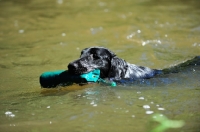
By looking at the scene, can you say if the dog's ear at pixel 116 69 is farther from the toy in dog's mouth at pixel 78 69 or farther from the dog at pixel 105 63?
the toy in dog's mouth at pixel 78 69

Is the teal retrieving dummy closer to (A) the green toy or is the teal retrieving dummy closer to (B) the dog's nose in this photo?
(A) the green toy

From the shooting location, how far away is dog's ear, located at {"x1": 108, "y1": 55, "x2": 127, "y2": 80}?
6703 mm

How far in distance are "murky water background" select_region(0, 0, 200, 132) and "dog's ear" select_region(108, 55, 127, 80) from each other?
364 mm

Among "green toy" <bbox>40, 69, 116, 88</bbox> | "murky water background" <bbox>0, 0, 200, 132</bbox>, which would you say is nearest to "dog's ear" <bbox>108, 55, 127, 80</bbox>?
"murky water background" <bbox>0, 0, 200, 132</bbox>

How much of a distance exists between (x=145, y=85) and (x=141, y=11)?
710 centimetres

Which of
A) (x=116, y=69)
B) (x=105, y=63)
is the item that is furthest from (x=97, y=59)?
(x=116, y=69)

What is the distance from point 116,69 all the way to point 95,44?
3.44 meters

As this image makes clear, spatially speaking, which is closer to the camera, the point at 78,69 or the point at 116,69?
the point at 78,69

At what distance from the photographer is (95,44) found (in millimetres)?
10070

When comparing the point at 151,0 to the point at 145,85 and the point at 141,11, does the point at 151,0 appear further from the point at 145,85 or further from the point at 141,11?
the point at 145,85

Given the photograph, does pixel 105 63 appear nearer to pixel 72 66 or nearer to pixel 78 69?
pixel 78 69

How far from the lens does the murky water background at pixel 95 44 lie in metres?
4.98

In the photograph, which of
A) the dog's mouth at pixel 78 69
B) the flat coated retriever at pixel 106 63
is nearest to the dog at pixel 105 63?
the flat coated retriever at pixel 106 63

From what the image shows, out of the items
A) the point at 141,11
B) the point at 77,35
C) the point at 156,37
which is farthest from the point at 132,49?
the point at 141,11
